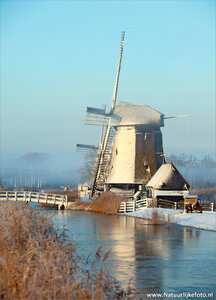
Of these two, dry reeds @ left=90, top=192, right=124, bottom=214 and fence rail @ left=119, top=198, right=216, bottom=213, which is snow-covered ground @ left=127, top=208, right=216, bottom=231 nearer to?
fence rail @ left=119, top=198, right=216, bottom=213

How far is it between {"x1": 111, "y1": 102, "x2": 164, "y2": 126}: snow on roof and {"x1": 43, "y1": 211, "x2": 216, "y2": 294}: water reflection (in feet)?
50.7

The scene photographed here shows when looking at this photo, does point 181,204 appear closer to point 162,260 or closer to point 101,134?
point 101,134

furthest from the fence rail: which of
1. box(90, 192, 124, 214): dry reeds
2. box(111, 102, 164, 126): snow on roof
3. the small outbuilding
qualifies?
box(111, 102, 164, 126): snow on roof

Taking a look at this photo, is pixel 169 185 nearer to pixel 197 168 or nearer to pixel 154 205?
pixel 154 205

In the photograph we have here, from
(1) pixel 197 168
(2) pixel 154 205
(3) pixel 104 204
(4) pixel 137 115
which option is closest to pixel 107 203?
(3) pixel 104 204

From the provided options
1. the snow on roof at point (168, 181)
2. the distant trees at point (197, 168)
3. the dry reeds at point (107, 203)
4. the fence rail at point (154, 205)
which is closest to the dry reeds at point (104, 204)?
the dry reeds at point (107, 203)

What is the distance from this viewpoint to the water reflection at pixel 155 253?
12.6m

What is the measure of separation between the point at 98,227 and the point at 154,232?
358cm

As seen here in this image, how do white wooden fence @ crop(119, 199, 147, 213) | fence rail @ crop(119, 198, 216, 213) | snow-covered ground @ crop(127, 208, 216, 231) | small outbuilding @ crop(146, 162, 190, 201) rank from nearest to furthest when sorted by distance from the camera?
snow-covered ground @ crop(127, 208, 216, 231) < fence rail @ crop(119, 198, 216, 213) < white wooden fence @ crop(119, 199, 147, 213) < small outbuilding @ crop(146, 162, 190, 201)

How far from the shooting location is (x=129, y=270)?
13.9 meters

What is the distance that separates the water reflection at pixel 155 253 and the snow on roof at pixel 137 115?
1545 centimetres

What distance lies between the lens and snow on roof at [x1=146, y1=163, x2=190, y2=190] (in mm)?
36906

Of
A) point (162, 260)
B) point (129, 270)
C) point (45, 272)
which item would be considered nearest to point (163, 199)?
point (162, 260)

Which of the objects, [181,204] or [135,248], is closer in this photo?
[135,248]
